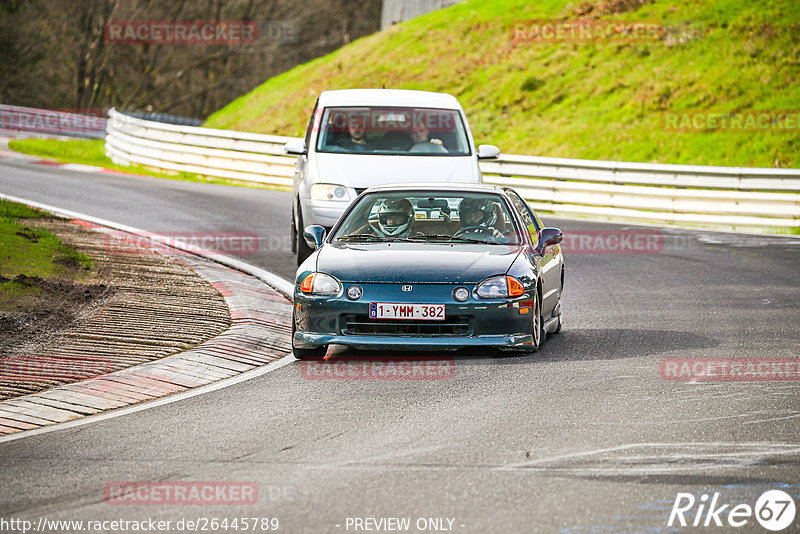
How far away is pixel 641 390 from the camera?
8.28 metres

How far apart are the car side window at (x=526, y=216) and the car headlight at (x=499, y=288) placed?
147 cm

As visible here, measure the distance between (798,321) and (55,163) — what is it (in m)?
20.7

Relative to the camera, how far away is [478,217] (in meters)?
10.6

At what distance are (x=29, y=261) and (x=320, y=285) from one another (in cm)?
456

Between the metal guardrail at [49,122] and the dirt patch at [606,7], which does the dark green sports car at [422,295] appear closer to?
the dirt patch at [606,7]

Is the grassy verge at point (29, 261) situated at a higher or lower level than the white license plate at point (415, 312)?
lower

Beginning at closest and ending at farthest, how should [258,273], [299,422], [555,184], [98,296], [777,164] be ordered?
[299,422] → [98,296] → [258,273] → [555,184] → [777,164]

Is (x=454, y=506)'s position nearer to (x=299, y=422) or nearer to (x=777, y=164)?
(x=299, y=422)

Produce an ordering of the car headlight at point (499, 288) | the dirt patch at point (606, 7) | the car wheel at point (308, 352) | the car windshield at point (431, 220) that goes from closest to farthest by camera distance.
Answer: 1. the car headlight at point (499, 288)
2. the car wheel at point (308, 352)
3. the car windshield at point (431, 220)
4. the dirt patch at point (606, 7)

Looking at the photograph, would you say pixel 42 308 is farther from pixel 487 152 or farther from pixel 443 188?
pixel 487 152

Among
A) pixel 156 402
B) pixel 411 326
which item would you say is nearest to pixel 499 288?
pixel 411 326

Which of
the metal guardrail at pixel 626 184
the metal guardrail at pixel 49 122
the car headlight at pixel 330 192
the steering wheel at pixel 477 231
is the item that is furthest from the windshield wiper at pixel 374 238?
the metal guardrail at pixel 49 122

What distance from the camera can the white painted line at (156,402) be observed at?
7.07 m

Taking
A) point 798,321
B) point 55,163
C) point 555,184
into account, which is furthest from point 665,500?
point 55,163
